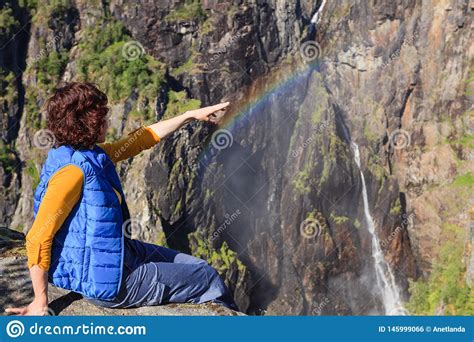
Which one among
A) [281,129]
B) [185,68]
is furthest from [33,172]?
[281,129]

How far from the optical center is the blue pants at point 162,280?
4.09 m

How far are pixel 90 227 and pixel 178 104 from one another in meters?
25.5

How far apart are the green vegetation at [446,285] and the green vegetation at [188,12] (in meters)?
Answer: 22.5

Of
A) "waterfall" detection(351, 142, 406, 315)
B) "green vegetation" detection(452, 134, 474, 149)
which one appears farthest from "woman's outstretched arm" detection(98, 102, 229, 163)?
"green vegetation" detection(452, 134, 474, 149)

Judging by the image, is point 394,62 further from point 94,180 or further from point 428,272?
point 94,180

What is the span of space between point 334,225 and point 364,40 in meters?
15.6

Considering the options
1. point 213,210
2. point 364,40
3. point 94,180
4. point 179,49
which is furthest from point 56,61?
point 94,180

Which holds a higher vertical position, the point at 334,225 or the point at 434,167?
the point at 434,167

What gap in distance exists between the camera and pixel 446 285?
103 feet

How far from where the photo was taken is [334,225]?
36.7 m

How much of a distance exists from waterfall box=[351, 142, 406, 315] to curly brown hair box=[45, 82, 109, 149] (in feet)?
114

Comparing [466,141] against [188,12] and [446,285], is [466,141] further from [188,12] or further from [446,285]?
[188,12]

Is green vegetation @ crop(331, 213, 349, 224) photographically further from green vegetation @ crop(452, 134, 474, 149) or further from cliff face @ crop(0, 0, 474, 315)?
green vegetation @ crop(452, 134, 474, 149)

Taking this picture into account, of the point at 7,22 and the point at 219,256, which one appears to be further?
the point at 7,22
